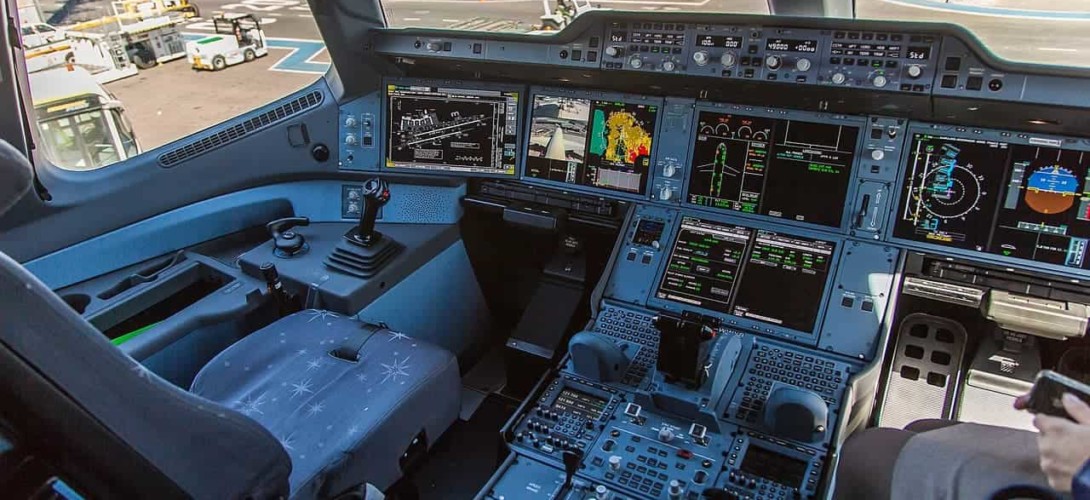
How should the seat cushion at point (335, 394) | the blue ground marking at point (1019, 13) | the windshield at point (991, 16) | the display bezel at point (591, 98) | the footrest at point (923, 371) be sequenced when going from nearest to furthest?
the seat cushion at point (335, 394) → the footrest at point (923, 371) → the display bezel at point (591, 98) → the windshield at point (991, 16) → the blue ground marking at point (1019, 13)

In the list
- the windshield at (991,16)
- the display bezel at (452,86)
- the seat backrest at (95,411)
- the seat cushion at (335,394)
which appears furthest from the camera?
the windshield at (991,16)

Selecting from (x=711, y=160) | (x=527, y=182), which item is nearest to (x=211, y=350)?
(x=527, y=182)

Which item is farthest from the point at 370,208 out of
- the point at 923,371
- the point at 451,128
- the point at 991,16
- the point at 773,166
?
the point at 991,16

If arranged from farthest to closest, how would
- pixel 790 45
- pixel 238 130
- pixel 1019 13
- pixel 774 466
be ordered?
pixel 1019 13 < pixel 238 130 < pixel 790 45 < pixel 774 466

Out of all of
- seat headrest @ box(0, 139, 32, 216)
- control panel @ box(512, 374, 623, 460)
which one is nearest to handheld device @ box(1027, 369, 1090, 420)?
seat headrest @ box(0, 139, 32, 216)

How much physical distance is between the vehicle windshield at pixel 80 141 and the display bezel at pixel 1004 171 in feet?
9.74

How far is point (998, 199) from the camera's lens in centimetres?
238

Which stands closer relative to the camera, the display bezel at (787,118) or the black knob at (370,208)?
the display bezel at (787,118)

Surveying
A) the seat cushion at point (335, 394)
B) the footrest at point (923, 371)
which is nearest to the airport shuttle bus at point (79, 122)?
the seat cushion at point (335, 394)

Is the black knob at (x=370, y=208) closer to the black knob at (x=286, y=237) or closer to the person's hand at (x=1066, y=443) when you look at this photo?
the black knob at (x=286, y=237)

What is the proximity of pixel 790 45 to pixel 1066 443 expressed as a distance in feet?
6.31

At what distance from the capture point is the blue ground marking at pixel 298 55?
3269mm

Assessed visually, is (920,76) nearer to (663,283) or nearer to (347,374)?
(663,283)

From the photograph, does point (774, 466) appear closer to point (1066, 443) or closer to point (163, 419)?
point (1066, 443)
